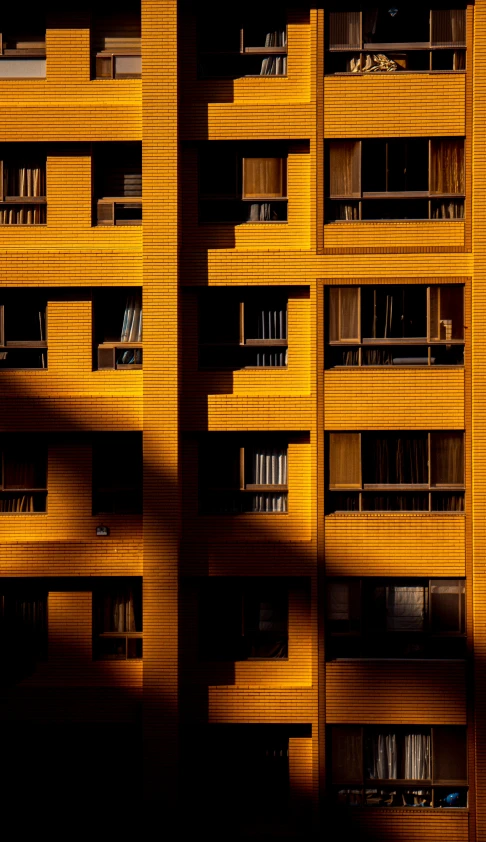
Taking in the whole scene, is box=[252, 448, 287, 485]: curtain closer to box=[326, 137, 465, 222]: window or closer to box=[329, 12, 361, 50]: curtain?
box=[326, 137, 465, 222]: window

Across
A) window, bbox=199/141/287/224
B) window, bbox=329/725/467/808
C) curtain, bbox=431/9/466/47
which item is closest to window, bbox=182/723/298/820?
window, bbox=329/725/467/808

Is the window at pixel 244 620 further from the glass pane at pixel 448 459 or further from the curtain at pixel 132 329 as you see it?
the curtain at pixel 132 329

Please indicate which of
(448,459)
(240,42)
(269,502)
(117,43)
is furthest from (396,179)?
(269,502)

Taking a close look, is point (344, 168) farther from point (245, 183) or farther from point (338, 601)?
point (338, 601)

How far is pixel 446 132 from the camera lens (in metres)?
13.4

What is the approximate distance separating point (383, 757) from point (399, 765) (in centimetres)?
34

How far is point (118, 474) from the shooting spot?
1391cm

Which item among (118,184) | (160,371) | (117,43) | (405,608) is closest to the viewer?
(160,371)

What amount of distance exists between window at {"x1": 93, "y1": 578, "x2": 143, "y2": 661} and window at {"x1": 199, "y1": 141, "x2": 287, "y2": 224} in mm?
6888

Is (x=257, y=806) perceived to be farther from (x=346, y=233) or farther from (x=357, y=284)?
(x=346, y=233)

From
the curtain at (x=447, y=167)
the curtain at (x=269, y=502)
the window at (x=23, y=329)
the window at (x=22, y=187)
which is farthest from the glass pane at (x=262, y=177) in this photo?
the curtain at (x=269, y=502)

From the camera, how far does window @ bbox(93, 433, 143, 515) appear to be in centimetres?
1384

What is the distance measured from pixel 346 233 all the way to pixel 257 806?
34.1 feet

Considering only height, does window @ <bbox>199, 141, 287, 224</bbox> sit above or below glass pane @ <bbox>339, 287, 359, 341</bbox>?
above
